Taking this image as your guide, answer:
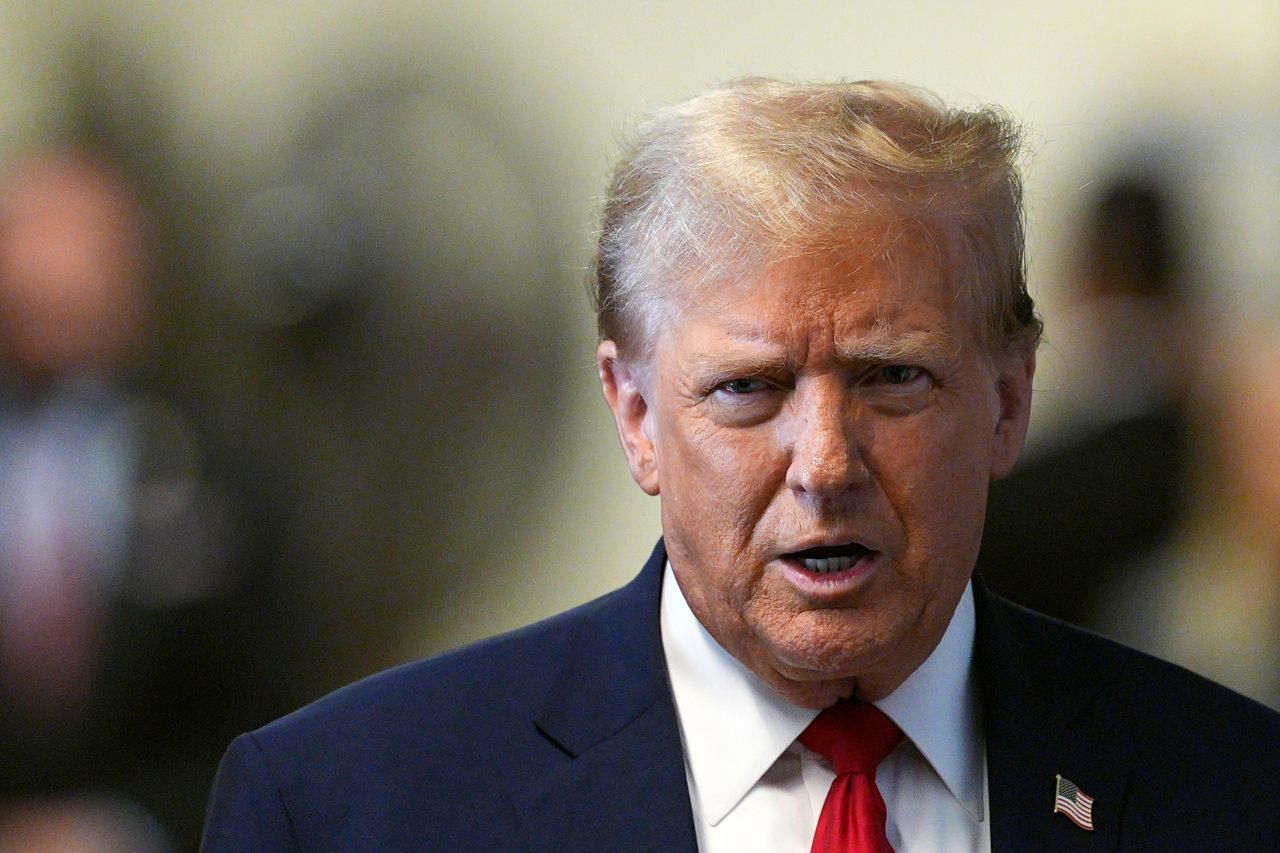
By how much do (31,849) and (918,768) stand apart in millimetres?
2635

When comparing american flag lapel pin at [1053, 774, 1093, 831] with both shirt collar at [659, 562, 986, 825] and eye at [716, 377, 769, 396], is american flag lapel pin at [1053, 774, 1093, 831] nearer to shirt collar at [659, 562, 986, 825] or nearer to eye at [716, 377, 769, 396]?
shirt collar at [659, 562, 986, 825]

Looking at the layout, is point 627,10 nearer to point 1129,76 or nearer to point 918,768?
point 1129,76

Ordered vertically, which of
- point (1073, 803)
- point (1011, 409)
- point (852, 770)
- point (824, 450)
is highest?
point (824, 450)

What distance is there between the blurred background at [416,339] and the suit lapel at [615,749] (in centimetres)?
190

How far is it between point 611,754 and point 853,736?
328mm

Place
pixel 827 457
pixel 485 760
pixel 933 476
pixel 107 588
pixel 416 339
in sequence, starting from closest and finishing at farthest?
pixel 827 457 < pixel 933 476 < pixel 485 760 < pixel 107 588 < pixel 416 339

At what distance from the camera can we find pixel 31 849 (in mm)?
4094

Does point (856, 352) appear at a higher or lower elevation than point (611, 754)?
higher

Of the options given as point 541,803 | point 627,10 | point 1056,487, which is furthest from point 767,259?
point 627,10

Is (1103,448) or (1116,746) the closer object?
(1116,746)

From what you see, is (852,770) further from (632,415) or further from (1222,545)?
(1222,545)

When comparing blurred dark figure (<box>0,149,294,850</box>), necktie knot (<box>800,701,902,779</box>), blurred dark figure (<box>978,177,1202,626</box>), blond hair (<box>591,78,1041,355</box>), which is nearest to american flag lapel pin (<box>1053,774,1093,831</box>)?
necktie knot (<box>800,701,902,779</box>)

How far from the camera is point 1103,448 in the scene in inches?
164

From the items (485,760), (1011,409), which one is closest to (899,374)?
(1011,409)
